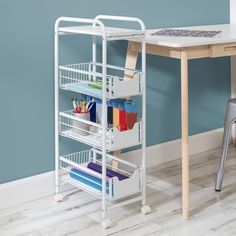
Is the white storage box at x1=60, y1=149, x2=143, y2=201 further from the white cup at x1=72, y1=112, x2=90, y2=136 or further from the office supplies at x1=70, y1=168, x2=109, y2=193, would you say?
the white cup at x1=72, y1=112, x2=90, y2=136

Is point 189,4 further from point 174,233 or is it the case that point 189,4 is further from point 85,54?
point 174,233

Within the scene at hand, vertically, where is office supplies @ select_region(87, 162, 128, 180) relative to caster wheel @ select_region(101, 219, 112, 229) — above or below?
above

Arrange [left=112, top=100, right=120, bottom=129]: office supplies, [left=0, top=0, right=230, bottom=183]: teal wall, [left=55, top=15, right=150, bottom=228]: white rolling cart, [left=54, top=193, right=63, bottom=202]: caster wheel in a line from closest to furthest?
1. [left=55, top=15, right=150, bottom=228]: white rolling cart
2. [left=112, top=100, right=120, bottom=129]: office supplies
3. [left=0, top=0, right=230, bottom=183]: teal wall
4. [left=54, top=193, right=63, bottom=202]: caster wheel

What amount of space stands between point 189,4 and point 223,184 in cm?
106

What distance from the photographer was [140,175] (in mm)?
2271

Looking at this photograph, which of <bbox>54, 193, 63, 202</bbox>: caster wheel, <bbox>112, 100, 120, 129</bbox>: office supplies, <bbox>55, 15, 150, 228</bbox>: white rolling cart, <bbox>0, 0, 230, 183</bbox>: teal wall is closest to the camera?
<bbox>55, 15, 150, 228</bbox>: white rolling cart

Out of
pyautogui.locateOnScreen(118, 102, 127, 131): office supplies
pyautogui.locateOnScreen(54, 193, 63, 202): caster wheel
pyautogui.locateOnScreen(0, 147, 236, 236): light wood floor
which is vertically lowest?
pyautogui.locateOnScreen(0, 147, 236, 236): light wood floor

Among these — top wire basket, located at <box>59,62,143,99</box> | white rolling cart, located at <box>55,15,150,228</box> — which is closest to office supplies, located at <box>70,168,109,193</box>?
white rolling cart, located at <box>55,15,150,228</box>

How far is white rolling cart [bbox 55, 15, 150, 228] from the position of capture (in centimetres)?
210

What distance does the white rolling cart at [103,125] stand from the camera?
2.10 meters

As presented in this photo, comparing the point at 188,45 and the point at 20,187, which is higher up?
the point at 188,45

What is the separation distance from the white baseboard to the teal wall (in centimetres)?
4

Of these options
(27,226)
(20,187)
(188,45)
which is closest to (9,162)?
(20,187)

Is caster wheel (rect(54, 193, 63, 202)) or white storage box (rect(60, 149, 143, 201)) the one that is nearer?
white storage box (rect(60, 149, 143, 201))
